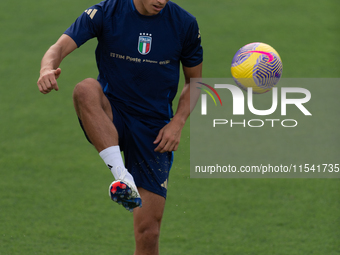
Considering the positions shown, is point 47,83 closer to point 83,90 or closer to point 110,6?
point 83,90

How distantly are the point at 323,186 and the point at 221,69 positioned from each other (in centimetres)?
352

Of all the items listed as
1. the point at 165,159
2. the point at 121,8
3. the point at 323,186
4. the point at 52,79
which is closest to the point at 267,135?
the point at 323,186

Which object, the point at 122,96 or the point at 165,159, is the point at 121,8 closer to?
the point at 122,96

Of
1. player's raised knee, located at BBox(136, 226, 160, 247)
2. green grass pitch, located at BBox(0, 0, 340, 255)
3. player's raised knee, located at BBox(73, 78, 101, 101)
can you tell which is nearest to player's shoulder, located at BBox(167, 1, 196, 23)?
player's raised knee, located at BBox(73, 78, 101, 101)

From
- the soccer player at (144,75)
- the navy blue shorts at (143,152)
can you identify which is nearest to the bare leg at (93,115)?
the soccer player at (144,75)

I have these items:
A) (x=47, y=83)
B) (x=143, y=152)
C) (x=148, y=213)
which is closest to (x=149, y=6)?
(x=47, y=83)

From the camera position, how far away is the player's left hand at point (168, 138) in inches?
171

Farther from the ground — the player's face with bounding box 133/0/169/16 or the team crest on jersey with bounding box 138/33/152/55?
the player's face with bounding box 133/0/169/16

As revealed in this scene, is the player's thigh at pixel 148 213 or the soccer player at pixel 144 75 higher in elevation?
the soccer player at pixel 144 75

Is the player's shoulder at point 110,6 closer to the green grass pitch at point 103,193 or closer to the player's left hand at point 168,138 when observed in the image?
the player's left hand at point 168,138

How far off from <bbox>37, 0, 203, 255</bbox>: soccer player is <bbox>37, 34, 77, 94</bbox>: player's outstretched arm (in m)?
0.01

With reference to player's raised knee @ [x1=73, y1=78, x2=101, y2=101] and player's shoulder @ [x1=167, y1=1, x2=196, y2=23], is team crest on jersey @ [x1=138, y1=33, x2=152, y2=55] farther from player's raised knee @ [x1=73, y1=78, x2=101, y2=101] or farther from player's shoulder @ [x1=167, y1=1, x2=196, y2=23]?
player's raised knee @ [x1=73, y1=78, x2=101, y2=101]

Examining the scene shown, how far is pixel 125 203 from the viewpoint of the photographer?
366cm

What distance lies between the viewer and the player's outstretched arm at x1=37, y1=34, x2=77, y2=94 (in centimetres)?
354
